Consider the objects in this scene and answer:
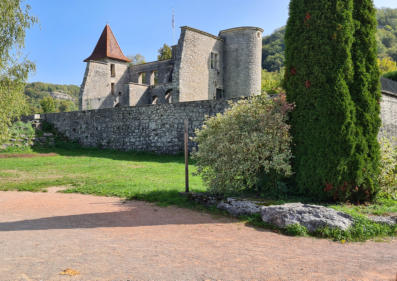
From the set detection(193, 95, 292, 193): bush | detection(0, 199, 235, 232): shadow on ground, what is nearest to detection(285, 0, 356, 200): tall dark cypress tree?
detection(193, 95, 292, 193): bush

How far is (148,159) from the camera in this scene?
53.9ft

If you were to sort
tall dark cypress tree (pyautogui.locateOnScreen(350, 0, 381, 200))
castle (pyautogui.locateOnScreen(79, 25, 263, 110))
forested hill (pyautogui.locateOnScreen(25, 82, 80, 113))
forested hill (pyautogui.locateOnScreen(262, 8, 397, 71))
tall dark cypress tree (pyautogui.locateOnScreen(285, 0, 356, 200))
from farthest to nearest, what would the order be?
1. forested hill (pyautogui.locateOnScreen(25, 82, 80, 113))
2. forested hill (pyautogui.locateOnScreen(262, 8, 397, 71))
3. castle (pyautogui.locateOnScreen(79, 25, 263, 110))
4. tall dark cypress tree (pyautogui.locateOnScreen(350, 0, 381, 200))
5. tall dark cypress tree (pyautogui.locateOnScreen(285, 0, 356, 200))

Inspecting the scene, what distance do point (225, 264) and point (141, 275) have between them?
41.3 inches

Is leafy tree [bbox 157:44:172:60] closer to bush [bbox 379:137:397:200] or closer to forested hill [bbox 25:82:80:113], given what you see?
bush [bbox 379:137:397:200]

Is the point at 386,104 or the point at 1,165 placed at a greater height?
the point at 386,104

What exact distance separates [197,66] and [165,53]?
69.7 feet

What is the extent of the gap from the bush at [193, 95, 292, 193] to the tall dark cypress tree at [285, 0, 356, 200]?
1.24 ft

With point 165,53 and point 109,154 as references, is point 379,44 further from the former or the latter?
point 109,154

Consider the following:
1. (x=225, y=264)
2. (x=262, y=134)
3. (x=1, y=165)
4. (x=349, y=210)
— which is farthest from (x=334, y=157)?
(x=1, y=165)

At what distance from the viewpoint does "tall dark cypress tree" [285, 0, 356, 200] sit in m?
6.80

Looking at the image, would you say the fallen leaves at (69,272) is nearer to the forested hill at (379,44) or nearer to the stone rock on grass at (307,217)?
the stone rock on grass at (307,217)

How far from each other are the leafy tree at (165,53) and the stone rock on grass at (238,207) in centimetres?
4115

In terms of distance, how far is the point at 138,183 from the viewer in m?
9.63

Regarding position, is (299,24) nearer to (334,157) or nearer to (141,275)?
(334,157)
